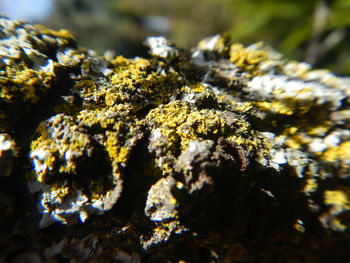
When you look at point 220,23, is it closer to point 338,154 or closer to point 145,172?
point 338,154

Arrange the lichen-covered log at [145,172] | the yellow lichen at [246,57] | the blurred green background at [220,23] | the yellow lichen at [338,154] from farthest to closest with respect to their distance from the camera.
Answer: the blurred green background at [220,23] → the yellow lichen at [246,57] → the yellow lichen at [338,154] → the lichen-covered log at [145,172]

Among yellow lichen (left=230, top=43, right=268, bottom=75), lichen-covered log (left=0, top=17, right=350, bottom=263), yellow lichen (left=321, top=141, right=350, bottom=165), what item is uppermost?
yellow lichen (left=230, top=43, right=268, bottom=75)

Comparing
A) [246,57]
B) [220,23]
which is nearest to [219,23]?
[220,23]

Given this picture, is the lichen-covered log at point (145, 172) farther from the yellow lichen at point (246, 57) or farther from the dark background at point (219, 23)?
the dark background at point (219, 23)

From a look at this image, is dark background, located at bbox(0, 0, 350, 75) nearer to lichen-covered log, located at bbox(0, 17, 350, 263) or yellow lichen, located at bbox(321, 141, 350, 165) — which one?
lichen-covered log, located at bbox(0, 17, 350, 263)

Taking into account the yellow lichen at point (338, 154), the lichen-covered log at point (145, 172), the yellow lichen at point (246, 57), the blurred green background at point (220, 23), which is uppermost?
the blurred green background at point (220, 23)

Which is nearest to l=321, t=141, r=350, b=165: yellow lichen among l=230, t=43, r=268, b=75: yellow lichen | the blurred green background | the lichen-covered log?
the lichen-covered log

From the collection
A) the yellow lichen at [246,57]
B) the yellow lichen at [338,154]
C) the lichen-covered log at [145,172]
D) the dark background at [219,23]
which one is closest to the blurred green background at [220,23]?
the dark background at [219,23]
